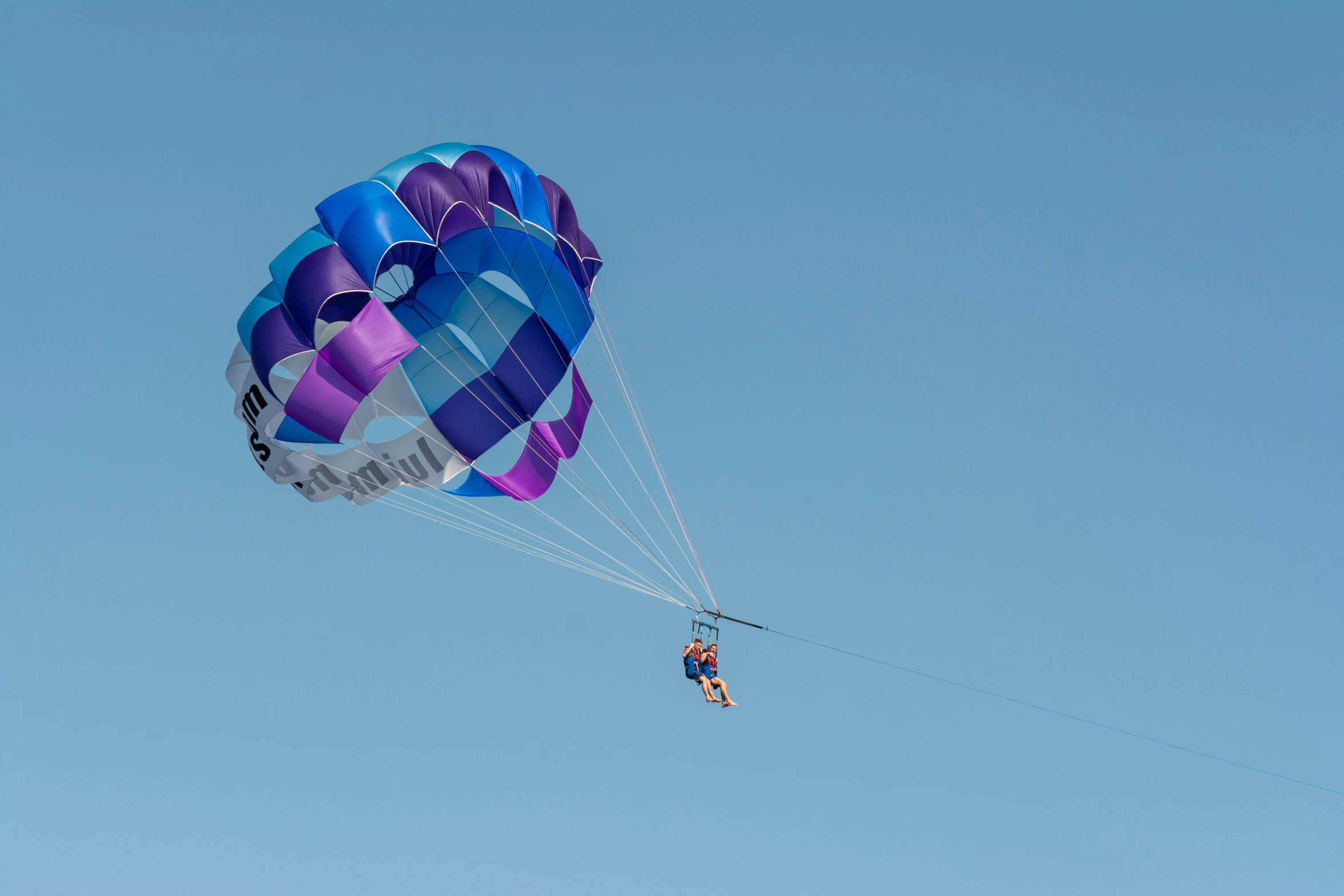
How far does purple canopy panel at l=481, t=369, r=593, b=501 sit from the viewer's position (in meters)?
20.7

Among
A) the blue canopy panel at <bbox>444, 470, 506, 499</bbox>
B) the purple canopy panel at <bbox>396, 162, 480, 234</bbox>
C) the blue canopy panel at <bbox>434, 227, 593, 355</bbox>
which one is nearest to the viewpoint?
the purple canopy panel at <bbox>396, 162, 480, 234</bbox>

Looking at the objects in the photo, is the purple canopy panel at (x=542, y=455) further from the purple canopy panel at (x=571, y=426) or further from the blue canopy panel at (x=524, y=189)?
the blue canopy panel at (x=524, y=189)

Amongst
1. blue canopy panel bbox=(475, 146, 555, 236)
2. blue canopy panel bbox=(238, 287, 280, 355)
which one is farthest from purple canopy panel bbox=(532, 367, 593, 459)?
blue canopy panel bbox=(238, 287, 280, 355)

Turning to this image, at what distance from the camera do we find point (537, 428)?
20.9 meters

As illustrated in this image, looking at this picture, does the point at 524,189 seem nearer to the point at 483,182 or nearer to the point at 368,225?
the point at 483,182

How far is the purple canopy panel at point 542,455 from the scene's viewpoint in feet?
67.9

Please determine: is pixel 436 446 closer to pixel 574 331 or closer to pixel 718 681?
pixel 574 331

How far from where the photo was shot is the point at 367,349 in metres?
19.2

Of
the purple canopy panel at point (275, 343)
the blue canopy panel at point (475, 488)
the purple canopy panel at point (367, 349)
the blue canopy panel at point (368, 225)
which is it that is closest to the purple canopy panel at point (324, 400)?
the purple canopy panel at point (367, 349)

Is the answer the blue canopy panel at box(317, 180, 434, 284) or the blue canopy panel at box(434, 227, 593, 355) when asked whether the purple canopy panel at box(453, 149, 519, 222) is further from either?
the blue canopy panel at box(317, 180, 434, 284)

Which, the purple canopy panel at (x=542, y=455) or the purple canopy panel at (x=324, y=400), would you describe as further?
the purple canopy panel at (x=542, y=455)

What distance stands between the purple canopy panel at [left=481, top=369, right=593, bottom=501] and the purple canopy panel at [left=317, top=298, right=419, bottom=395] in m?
2.11

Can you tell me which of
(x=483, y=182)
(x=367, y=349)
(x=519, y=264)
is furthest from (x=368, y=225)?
(x=519, y=264)

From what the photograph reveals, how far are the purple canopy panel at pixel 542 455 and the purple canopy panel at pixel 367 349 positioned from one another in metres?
2.11
